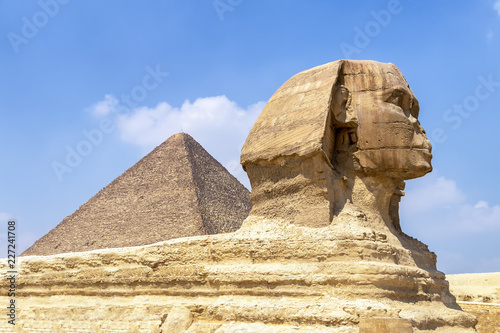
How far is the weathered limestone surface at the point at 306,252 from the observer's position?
503 centimetres

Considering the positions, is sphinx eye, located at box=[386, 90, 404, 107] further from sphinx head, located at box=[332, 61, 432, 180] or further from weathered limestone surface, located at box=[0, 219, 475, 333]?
weathered limestone surface, located at box=[0, 219, 475, 333]

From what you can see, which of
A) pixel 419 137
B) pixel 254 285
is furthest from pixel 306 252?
pixel 419 137

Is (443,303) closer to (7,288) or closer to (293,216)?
(293,216)

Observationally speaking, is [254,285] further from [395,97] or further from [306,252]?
[395,97]

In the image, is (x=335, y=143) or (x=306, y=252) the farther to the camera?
(x=335, y=143)

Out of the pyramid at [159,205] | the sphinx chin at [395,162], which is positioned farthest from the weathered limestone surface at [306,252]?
the pyramid at [159,205]

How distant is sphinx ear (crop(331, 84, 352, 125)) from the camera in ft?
19.3

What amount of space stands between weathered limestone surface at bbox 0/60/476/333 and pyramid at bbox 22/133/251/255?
70.6m

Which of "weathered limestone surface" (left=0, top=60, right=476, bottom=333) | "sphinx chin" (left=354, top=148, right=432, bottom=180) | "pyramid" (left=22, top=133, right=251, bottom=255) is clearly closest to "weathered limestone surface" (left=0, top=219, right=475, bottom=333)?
"weathered limestone surface" (left=0, top=60, right=476, bottom=333)

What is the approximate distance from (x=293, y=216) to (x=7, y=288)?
11.6 ft

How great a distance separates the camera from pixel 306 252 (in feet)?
17.3

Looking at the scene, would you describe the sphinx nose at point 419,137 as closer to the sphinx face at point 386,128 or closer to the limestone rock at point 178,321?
the sphinx face at point 386,128

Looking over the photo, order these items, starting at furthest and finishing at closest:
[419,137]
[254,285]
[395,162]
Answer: [419,137] < [395,162] < [254,285]

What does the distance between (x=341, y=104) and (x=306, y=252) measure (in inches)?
57.7
